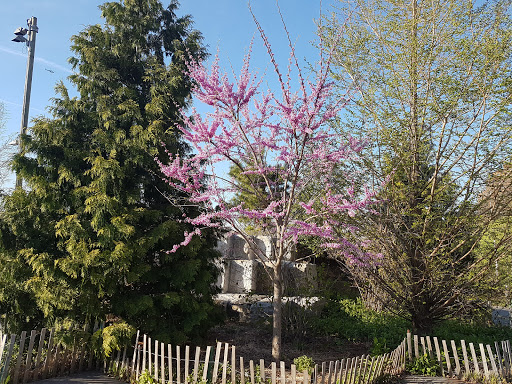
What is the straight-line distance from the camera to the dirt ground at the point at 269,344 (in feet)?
22.9

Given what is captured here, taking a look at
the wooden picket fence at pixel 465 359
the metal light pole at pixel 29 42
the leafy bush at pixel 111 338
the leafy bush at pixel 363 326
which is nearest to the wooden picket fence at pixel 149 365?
the leafy bush at pixel 111 338

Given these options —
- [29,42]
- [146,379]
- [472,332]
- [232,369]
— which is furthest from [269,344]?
[29,42]

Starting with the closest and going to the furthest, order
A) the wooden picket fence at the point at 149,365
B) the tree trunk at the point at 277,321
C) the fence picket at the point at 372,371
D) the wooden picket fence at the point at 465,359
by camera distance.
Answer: the wooden picket fence at the point at 149,365
the fence picket at the point at 372,371
the tree trunk at the point at 277,321
the wooden picket fence at the point at 465,359

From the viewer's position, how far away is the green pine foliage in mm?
6215

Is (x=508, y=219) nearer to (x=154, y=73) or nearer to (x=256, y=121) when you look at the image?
(x=256, y=121)

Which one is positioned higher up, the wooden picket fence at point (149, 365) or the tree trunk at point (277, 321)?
the tree trunk at point (277, 321)

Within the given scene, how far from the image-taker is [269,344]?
24.8 ft

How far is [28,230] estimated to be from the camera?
6.55 meters

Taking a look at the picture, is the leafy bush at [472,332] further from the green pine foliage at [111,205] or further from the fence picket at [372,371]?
the green pine foliage at [111,205]

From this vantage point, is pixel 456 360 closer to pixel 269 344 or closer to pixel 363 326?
pixel 363 326

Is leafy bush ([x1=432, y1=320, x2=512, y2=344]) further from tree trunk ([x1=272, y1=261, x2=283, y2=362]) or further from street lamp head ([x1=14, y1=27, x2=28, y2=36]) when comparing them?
street lamp head ([x1=14, y1=27, x2=28, y2=36])

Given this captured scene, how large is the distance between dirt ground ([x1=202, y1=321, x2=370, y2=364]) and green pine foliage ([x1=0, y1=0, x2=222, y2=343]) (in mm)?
830

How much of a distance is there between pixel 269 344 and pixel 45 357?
3620 mm

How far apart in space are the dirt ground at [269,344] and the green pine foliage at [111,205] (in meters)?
0.83
